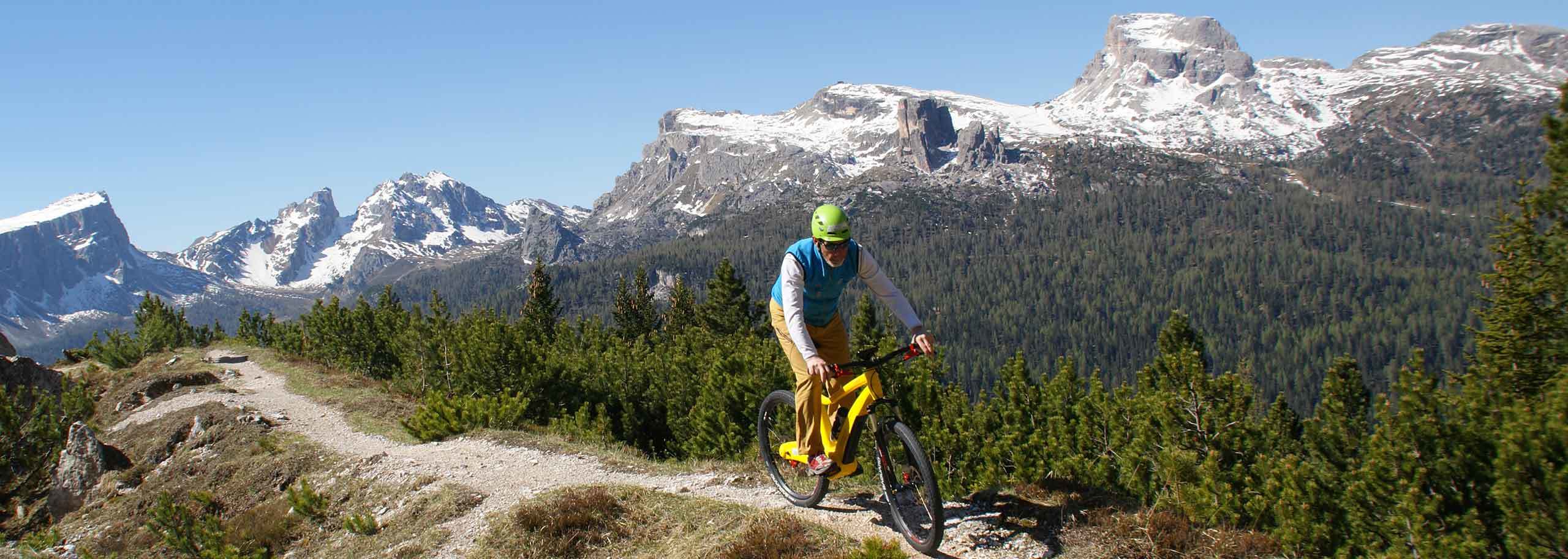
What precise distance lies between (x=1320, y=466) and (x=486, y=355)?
1607 cm

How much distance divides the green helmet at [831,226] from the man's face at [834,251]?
0.17 feet

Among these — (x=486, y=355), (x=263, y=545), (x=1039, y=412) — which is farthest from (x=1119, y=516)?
(x=486, y=355)

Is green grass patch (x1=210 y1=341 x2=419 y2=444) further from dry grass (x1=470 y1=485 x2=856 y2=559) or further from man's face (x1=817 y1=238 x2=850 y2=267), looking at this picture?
man's face (x1=817 y1=238 x2=850 y2=267)

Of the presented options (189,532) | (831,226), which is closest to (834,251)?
(831,226)

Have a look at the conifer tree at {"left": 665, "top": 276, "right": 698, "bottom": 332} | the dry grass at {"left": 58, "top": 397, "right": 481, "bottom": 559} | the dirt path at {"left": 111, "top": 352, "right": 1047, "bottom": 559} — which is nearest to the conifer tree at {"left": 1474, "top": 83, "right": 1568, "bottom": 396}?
the dirt path at {"left": 111, "top": 352, "right": 1047, "bottom": 559}

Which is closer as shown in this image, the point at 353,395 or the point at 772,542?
the point at 772,542

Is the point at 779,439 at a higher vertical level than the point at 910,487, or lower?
lower

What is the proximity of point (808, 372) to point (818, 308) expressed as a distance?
0.62 m

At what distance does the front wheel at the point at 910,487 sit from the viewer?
6414 mm

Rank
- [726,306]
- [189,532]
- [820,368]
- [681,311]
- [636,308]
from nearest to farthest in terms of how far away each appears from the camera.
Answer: [820,368] → [189,532] → [726,306] → [681,311] → [636,308]

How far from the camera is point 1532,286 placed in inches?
685

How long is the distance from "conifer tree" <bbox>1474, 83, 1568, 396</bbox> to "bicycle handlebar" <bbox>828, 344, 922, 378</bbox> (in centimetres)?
1401

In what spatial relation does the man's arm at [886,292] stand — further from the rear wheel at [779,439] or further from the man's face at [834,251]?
the rear wheel at [779,439]

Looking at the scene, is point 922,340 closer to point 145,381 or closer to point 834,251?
point 834,251
